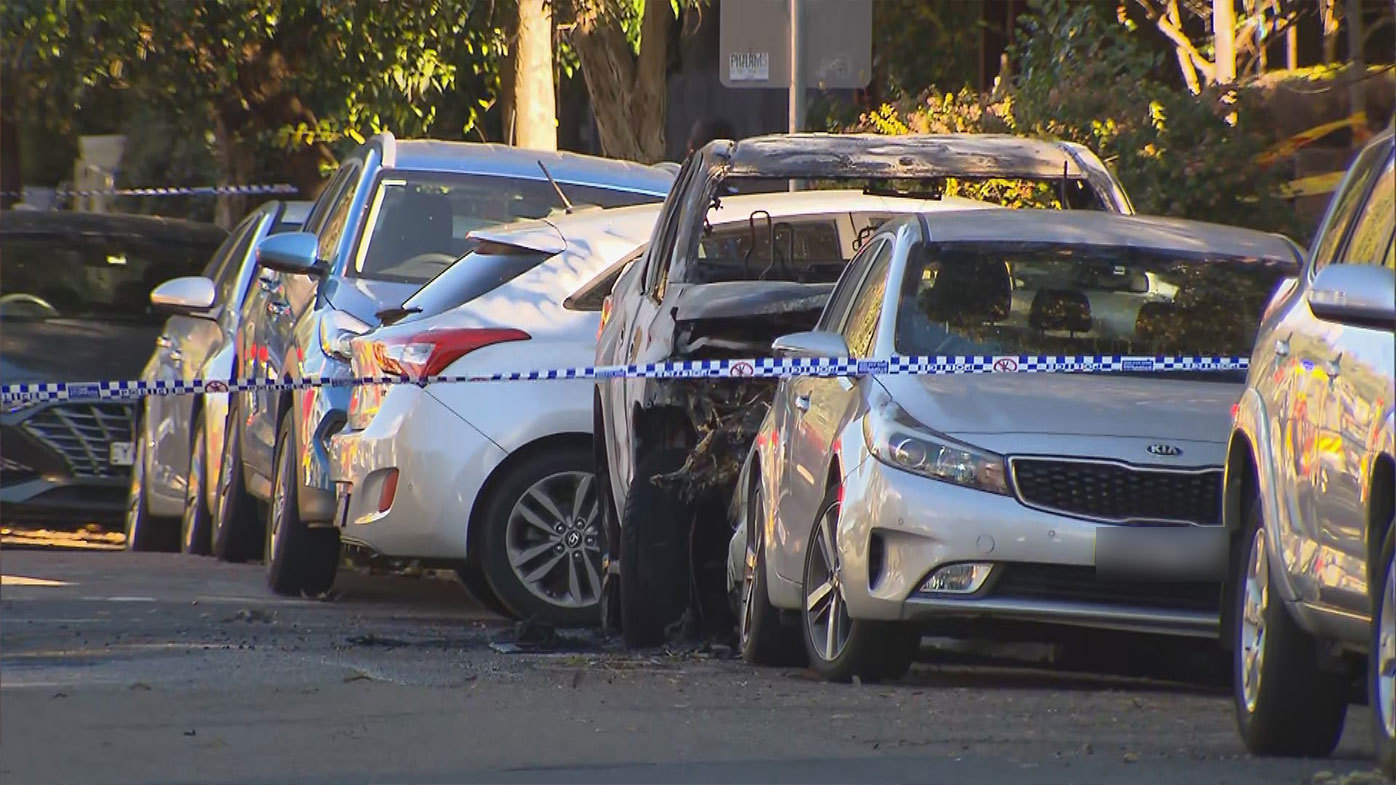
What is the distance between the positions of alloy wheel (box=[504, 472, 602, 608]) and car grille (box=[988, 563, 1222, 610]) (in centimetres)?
305

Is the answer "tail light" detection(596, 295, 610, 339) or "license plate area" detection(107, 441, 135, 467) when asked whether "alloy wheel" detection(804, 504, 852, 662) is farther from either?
"license plate area" detection(107, 441, 135, 467)

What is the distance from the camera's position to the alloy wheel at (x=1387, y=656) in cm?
574

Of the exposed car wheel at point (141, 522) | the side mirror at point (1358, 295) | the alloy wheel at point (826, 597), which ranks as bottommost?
the exposed car wheel at point (141, 522)

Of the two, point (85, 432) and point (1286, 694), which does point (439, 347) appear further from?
point (85, 432)

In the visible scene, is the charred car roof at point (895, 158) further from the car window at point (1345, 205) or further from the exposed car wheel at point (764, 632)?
the car window at point (1345, 205)

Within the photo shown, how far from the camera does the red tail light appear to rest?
1063cm

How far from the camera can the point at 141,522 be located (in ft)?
53.7

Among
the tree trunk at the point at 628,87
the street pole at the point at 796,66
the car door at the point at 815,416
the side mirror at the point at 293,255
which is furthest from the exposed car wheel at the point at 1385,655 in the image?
the tree trunk at the point at 628,87

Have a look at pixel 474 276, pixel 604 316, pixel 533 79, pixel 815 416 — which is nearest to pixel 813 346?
pixel 815 416

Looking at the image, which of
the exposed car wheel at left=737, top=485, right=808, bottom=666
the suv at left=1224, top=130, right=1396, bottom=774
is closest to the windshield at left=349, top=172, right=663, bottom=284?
the exposed car wheel at left=737, top=485, right=808, bottom=666

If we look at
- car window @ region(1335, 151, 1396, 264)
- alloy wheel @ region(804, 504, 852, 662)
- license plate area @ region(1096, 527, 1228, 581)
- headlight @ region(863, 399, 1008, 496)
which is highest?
car window @ region(1335, 151, 1396, 264)

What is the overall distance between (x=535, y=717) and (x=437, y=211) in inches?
202

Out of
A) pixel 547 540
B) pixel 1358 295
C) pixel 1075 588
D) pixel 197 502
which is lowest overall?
pixel 197 502

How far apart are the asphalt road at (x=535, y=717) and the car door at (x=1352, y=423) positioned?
1.74 feet
